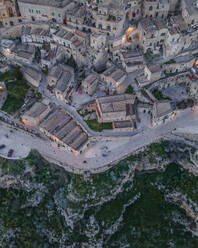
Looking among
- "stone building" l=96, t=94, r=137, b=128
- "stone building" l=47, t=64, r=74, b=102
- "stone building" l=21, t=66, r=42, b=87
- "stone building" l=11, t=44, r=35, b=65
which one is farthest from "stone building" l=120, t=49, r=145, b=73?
"stone building" l=11, t=44, r=35, b=65

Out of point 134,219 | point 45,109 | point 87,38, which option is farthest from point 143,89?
point 134,219

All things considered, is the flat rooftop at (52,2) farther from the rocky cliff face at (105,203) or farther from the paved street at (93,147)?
the rocky cliff face at (105,203)

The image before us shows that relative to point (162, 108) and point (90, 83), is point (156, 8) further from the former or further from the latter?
point (162, 108)

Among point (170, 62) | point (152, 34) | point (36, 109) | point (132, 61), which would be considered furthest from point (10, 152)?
point (170, 62)

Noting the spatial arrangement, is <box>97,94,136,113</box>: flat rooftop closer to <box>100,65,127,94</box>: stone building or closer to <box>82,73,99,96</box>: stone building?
<box>100,65,127,94</box>: stone building

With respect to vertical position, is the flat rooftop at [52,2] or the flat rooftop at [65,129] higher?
the flat rooftop at [52,2]

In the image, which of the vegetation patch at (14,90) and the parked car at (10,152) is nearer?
the parked car at (10,152)

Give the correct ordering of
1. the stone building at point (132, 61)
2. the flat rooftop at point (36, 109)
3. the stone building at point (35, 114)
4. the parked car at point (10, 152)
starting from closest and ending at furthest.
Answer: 1. the parked car at point (10, 152)
2. the stone building at point (35, 114)
3. the flat rooftop at point (36, 109)
4. the stone building at point (132, 61)

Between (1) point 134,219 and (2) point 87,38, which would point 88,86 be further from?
(1) point 134,219

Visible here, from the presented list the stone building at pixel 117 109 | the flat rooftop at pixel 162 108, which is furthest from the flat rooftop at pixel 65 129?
the flat rooftop at pixel 162 108
